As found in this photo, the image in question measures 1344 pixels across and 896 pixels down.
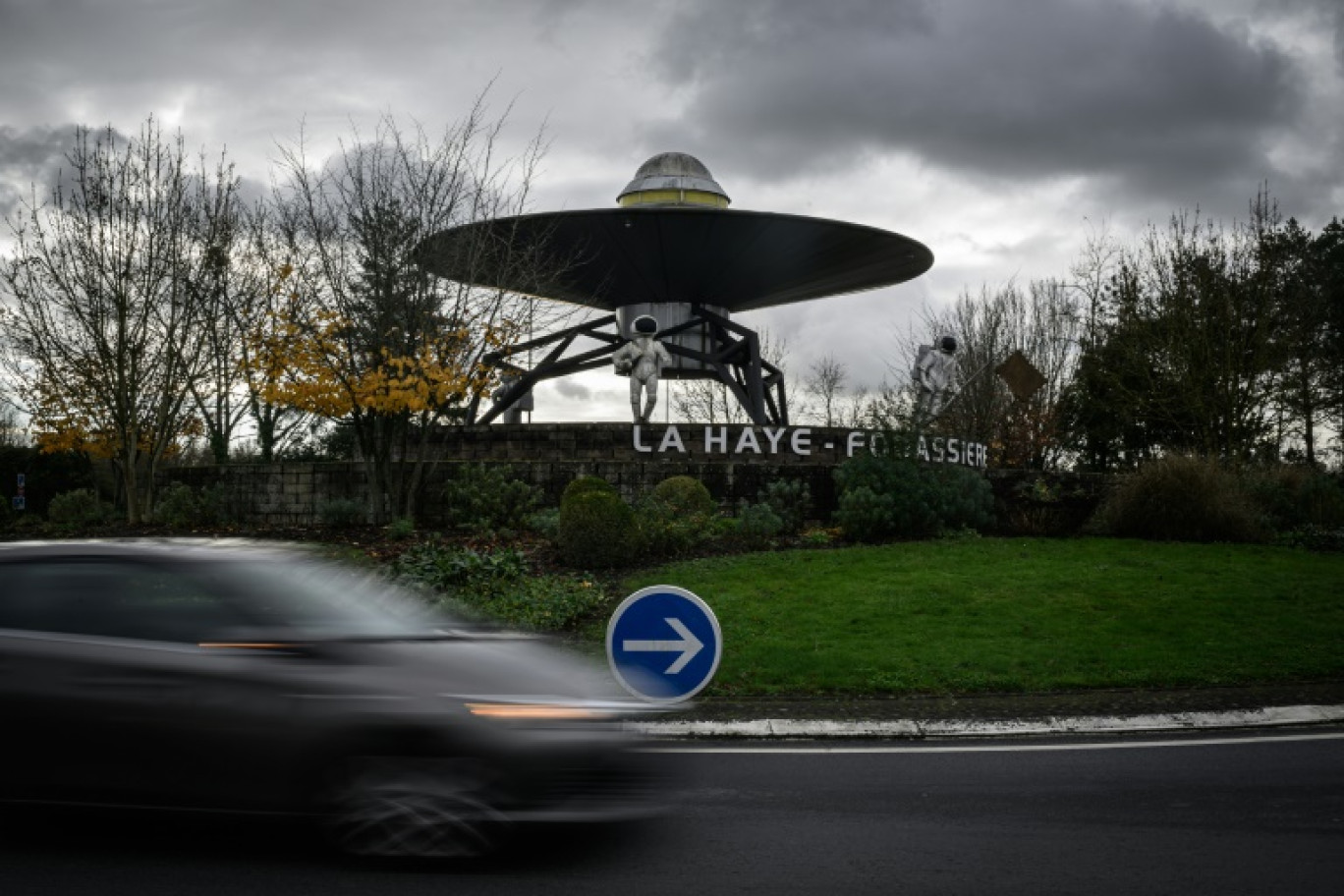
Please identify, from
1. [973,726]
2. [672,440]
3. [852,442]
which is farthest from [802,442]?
[973,726]

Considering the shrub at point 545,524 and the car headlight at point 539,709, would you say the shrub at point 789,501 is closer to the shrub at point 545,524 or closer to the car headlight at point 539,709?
the shrub at point 545,524

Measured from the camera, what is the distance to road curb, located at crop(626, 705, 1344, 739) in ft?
28.4

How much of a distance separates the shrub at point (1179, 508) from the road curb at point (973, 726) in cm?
935

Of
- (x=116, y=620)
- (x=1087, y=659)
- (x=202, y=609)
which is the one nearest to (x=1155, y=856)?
(x=202, y=609)

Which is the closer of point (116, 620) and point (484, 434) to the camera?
point (116, 620)

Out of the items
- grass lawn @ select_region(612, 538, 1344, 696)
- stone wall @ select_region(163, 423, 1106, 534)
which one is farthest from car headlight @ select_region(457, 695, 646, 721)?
stone wall @ select_region(163, 423, 1106, 534)

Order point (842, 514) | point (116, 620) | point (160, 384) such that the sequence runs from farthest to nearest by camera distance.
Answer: point (160, 384), point (842, 514), point (116, 620)

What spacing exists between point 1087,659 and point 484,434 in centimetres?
1535

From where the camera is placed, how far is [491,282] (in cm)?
2000

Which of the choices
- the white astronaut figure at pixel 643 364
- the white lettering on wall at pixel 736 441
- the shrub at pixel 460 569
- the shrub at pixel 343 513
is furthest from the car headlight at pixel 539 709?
the white astronaut figure at pixel 643 364

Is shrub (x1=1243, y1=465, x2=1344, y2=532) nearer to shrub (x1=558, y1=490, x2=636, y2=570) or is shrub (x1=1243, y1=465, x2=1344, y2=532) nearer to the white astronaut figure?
shrub (x1=558, y1=490, x2=636, y2=570)

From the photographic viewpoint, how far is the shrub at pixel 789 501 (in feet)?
62.6

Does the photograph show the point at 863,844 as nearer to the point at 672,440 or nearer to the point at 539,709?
the point at 539,709

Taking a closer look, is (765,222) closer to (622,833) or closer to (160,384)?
(160,384)
